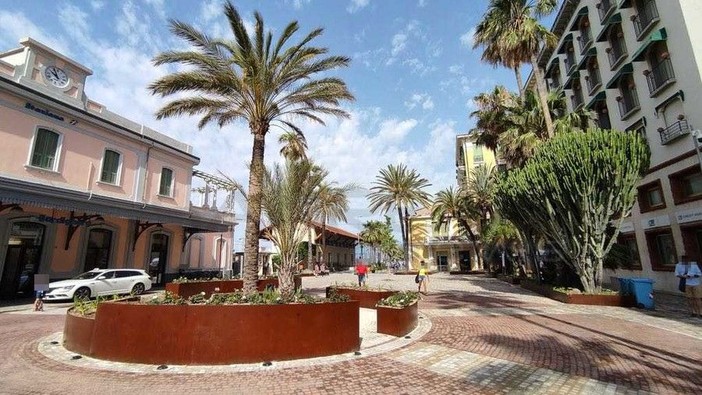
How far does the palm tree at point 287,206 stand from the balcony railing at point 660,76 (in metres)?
16.8

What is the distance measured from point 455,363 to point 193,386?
4392 mm

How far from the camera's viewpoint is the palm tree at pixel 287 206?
38.3 feet

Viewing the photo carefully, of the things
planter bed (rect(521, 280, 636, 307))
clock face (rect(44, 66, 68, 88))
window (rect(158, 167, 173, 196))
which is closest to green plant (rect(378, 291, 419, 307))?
planter bed (rect(521, 280, 636, 307))

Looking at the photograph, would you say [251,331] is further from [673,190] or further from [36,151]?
[673,190]

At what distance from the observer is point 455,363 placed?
6.11m

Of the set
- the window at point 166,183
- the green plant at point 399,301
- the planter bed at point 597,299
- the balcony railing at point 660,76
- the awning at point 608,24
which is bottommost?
the planter bed at point 597,299

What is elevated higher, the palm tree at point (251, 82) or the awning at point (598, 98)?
the awning at point (598, 98)

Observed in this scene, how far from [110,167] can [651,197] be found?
28.6 m

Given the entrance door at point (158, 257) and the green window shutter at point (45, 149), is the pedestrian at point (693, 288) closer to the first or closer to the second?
the entrance door at point (158, 257)

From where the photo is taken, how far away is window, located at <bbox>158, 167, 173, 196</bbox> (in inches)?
827

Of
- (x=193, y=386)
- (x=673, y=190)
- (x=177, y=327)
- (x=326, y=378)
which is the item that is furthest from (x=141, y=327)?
(x=673, y=190)

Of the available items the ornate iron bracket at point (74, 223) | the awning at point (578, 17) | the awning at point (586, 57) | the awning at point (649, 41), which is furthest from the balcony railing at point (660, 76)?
the ornate iron bracket at point (74, 223)

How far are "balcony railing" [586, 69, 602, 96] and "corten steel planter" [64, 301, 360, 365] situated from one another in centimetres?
2456

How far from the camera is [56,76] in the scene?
15.9 metres
